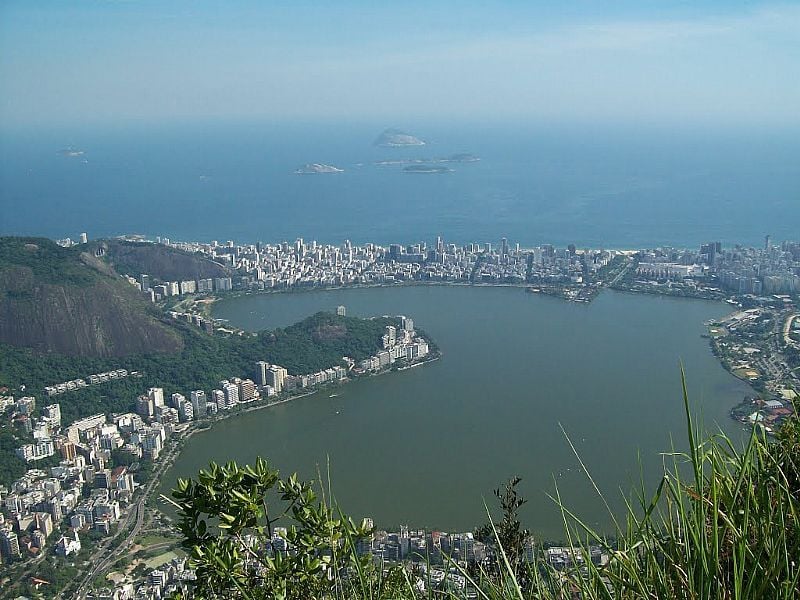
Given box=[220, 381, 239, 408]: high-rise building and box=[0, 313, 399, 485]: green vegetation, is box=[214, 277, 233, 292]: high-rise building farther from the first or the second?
box=[220, 381, 239, 408]: high-rise building

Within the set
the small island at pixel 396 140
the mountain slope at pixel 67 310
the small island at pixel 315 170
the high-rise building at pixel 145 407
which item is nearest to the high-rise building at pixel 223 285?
the mountain slope at pixel 67 310

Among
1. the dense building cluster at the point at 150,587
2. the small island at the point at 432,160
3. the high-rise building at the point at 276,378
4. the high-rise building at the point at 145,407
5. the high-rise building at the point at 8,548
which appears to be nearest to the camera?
the dense building cluster at the point at 150,587

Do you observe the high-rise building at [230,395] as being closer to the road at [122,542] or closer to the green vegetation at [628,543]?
the road at [122,542]

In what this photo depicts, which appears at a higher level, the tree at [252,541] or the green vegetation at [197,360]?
the tree at [252,541]

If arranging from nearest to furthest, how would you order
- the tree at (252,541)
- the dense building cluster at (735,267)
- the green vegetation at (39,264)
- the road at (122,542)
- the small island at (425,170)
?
the tree at (252,541), the road at (122,542), the green vegetation at (39,264), the dense building cluster at (735,267), the small island at (425,170)

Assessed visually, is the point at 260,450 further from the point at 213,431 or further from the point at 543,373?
the point at 543,373

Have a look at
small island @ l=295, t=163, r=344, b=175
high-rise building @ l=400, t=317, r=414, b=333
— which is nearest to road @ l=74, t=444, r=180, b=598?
high-rise building @ l=400, t=317, r=414, b=333

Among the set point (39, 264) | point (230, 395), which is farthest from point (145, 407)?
point (39, 264)

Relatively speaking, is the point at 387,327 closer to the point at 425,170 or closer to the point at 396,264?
the point at 396,264
